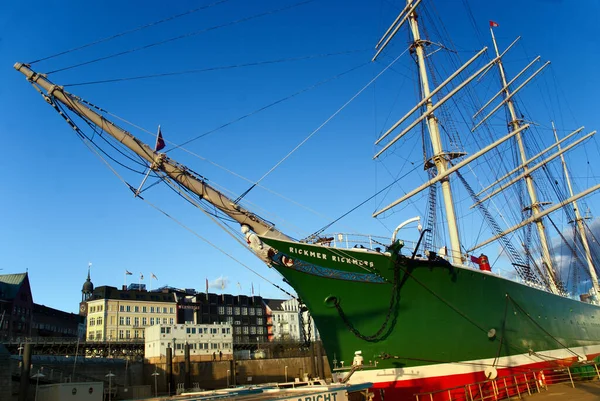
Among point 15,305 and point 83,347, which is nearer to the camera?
point 83,347

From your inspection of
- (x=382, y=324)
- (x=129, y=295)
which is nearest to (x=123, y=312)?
(x=129, y=295)

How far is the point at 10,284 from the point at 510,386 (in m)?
81.3

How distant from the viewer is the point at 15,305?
73938mm

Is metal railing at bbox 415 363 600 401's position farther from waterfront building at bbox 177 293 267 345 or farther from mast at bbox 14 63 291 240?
waterfront building at bbox 177 293 267 345

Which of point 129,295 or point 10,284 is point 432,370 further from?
point 10,284

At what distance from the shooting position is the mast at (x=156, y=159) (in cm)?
1588

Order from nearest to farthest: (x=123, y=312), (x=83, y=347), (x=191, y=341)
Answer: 1. (x=83, y=347)
2. (x=191, y=341)
3. (x=123, y=312)

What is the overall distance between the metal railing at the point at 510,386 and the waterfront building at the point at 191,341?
1820 inches

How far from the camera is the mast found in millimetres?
15883

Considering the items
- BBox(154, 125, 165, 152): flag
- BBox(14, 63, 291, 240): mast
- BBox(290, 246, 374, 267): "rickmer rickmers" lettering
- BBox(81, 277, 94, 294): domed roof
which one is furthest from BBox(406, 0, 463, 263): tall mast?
BBox(81, 277, 94, 294): domed roof

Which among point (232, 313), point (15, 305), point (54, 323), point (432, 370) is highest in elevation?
point (15, 305)

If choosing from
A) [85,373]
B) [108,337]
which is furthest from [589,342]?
A: [108,337]

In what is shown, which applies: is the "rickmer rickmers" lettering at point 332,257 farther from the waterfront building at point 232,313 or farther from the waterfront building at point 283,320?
the waterfront building at point 283,320

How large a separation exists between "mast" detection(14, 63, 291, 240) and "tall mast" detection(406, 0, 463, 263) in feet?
33.4
